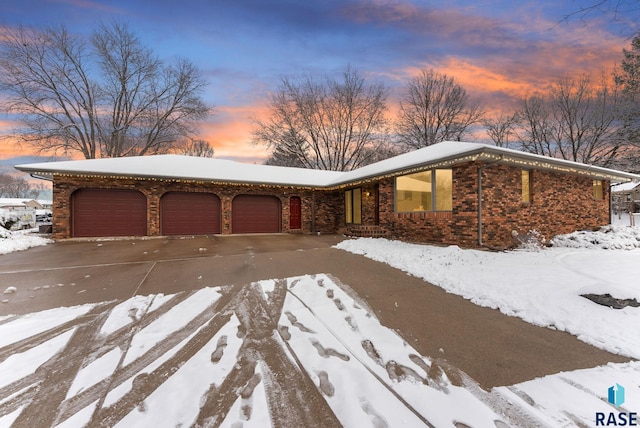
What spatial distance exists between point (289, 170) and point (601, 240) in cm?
1352

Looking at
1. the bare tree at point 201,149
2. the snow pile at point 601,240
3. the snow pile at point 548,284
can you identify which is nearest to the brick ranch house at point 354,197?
the snow pile at point 601,240

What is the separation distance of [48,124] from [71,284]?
22.0m

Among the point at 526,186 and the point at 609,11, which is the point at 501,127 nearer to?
the point at 526,186

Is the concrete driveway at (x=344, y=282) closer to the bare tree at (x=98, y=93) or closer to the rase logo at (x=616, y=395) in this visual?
the rase logo at (x=616, y=395)

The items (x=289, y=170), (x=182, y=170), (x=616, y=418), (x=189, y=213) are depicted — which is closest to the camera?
(x=616, y=418)

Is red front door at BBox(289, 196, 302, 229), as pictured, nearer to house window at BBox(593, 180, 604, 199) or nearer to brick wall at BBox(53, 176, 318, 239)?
brick wall at BBox(53, 176, 318, 239)

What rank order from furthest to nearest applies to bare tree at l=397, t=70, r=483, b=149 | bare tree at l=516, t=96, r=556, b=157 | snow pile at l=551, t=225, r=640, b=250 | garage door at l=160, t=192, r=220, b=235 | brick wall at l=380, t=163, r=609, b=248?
1. bare tree at l=397, t=70, r=483, b=149
2. bare tree at l=516, t=96, r=556, b=157
3. garage door at l=160, t=192, r=220, b=235
4. snow pile at l=551, t=225, r=640, b=250
5. brick wall at l=380, t=163, r=609, b=248

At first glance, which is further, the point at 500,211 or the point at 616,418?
the point at 500,211

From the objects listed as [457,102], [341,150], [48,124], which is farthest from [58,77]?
[457,102]

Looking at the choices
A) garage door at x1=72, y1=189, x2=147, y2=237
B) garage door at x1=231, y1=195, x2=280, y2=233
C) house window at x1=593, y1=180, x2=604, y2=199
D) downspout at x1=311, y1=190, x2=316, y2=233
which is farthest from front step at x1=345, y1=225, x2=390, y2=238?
garage door at x1=72, y1=189, x2=147, y2=237

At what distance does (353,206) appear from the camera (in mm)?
13375

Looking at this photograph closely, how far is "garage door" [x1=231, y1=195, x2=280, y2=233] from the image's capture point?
41.5 ft

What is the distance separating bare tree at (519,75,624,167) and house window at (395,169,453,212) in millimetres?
21319

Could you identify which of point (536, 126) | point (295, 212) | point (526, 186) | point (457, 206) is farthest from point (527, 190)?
point (536, 126)
